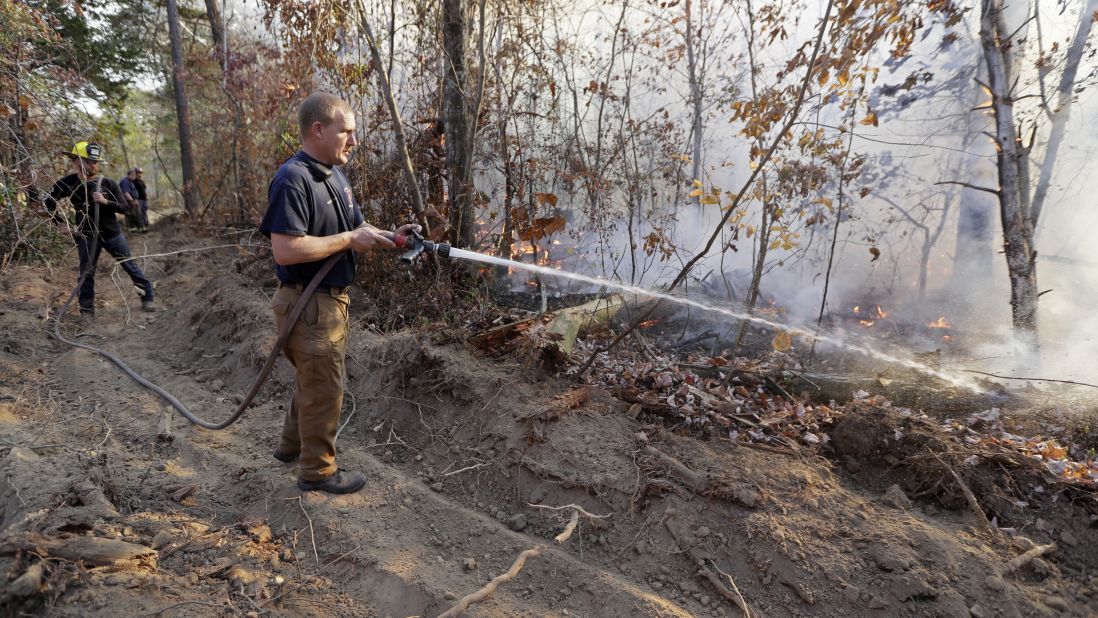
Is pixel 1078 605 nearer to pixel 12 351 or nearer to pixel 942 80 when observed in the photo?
pixel 12 351

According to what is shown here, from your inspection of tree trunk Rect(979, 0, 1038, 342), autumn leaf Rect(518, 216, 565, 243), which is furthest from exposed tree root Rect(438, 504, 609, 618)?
tree trunk Rect(979, 0, 1038, 342)

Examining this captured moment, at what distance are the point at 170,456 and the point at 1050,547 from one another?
5858 millimetres

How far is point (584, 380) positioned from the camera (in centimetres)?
454

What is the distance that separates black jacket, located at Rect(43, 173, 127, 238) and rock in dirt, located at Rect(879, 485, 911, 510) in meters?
8.42

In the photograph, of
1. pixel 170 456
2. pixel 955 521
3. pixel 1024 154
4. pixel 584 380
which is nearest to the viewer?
pixel 955 521

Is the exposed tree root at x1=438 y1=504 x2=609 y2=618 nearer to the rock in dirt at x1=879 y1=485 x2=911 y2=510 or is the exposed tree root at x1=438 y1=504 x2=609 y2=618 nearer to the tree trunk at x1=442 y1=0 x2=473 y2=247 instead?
the rock in dirt at x1=879 y1=485 x2=911 y2=510

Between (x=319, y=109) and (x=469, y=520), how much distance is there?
2728 millimetres

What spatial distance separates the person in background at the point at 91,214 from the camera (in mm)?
6406

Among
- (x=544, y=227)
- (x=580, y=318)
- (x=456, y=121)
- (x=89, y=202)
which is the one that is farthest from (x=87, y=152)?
(x=580, y=318)

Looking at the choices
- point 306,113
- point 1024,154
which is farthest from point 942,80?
point 306,113

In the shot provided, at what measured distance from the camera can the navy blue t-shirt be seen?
9.73 ft

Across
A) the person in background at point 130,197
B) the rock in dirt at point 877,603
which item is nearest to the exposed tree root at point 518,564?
the rock in dirt at point 877,603

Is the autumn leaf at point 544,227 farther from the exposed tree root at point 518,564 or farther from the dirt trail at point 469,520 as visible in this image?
the exposed tree root at point 518,564

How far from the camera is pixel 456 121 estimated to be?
6.42 meters
